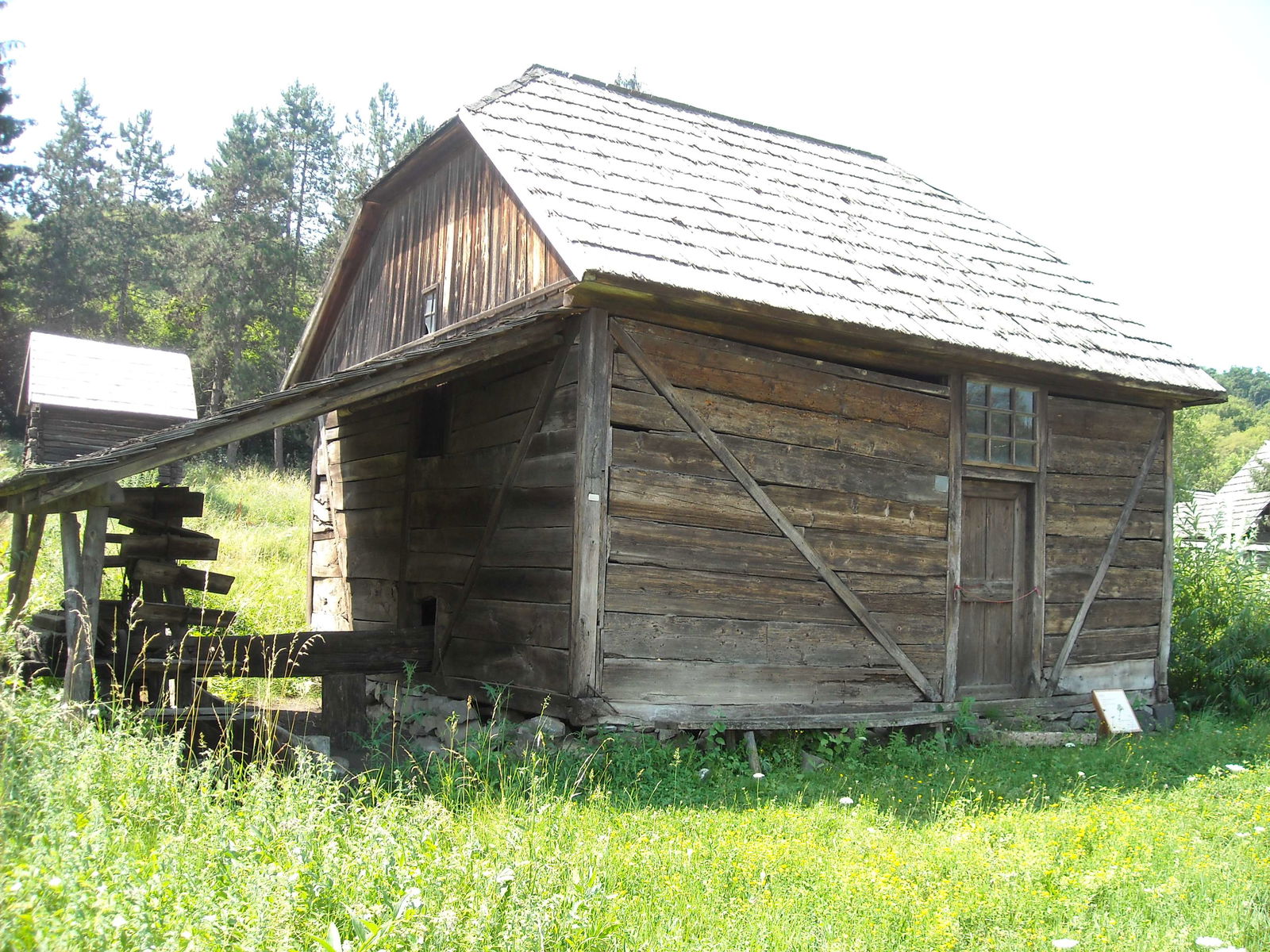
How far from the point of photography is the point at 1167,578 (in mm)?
10141

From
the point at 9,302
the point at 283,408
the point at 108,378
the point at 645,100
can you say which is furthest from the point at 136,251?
the point at 283,408

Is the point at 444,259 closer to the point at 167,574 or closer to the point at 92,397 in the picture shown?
the point at 167,574

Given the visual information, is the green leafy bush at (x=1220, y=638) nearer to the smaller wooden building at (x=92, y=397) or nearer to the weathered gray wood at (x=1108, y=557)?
the weathered gray wood at (x=1108, y=557)

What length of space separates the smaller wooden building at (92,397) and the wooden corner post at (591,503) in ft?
48.1

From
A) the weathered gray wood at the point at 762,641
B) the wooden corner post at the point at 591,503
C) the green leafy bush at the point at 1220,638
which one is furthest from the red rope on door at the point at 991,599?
the wooden corner post at the point at 591,503

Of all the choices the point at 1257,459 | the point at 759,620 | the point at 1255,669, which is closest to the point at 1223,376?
the point at 1257,459

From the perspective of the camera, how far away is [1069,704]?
30.3 feet

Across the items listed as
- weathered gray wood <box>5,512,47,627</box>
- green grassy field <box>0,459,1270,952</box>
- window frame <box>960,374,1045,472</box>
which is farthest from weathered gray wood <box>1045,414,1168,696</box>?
weathered gray wood <box>5,512,47,627</box>

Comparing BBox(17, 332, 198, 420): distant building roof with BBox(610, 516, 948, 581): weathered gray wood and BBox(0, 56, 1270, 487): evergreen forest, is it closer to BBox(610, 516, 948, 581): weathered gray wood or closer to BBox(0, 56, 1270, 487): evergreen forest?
BBox(0, 56, 1270, 487): evergreen forest

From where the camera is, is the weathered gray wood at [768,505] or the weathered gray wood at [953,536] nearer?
the weathered gray wood at [768,505]

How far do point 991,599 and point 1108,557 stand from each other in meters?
1.55

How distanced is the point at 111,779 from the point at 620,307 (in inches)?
165

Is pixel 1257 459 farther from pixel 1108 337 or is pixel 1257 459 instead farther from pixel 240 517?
pixel 240 517

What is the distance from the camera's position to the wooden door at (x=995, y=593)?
8820 millimetres
